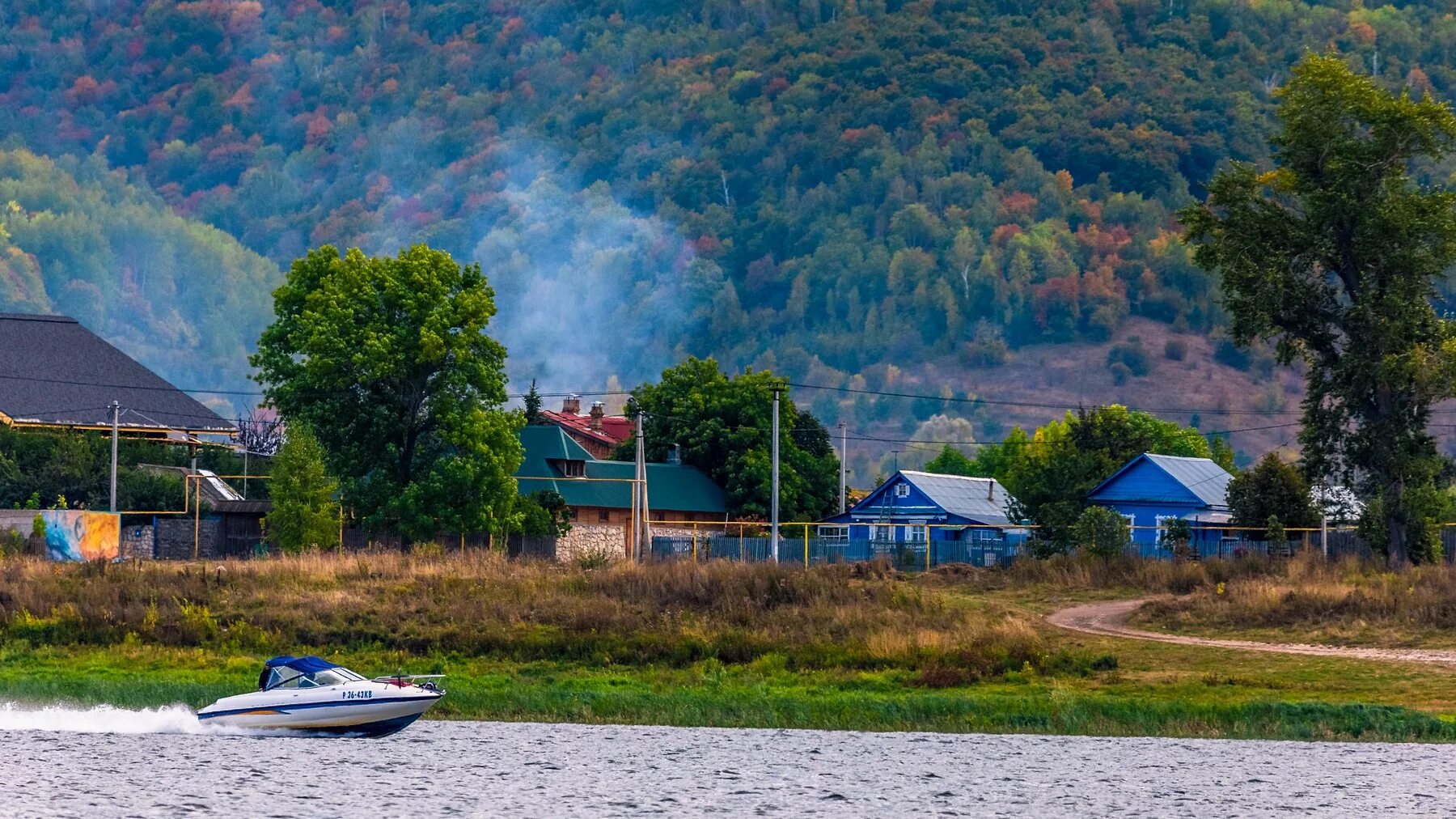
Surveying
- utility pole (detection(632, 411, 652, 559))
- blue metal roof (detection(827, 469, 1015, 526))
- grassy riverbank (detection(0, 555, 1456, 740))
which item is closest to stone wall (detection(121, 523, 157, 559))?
utility pole (detection(632, 411, 652, 559))

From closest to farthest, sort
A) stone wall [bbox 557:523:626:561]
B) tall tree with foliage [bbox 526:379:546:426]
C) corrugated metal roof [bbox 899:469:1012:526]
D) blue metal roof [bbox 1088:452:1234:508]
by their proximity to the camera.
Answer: stone wall [bbox 557:523:626:561]
blue metal roof [bbox 1088:452:1234:508]
corrugated metal roof [bbox 899:469:1012:526]
tall tree with foliage [bbox 526:379:546:426]

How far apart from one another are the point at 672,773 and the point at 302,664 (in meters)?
8.76

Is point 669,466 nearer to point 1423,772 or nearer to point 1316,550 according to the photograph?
point 1316,550

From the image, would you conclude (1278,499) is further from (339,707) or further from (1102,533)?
(339,707)

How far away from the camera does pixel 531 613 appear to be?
5434 cm

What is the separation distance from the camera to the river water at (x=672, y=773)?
105 feet

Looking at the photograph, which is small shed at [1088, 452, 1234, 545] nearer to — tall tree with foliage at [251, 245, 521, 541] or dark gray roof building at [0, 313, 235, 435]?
tall tree with foliage at [251, 245, 521, 541]

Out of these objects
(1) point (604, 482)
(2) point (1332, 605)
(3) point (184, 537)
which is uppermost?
(1) point (604, 482)

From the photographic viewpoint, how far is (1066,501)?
85.9 m

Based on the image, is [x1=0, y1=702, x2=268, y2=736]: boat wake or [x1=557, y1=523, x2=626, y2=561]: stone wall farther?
[x1=557, y1=523, x2=626, y2=561]: stone wall

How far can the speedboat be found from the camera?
3938 cm

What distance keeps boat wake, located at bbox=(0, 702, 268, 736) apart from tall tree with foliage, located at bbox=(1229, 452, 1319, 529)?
2195 inches

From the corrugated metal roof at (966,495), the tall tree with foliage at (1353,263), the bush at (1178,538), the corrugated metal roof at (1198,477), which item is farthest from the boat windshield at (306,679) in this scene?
the corrugated metal roof at (966,495)

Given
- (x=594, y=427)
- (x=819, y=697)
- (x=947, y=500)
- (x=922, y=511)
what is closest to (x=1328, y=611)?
(x=819, y=697)
